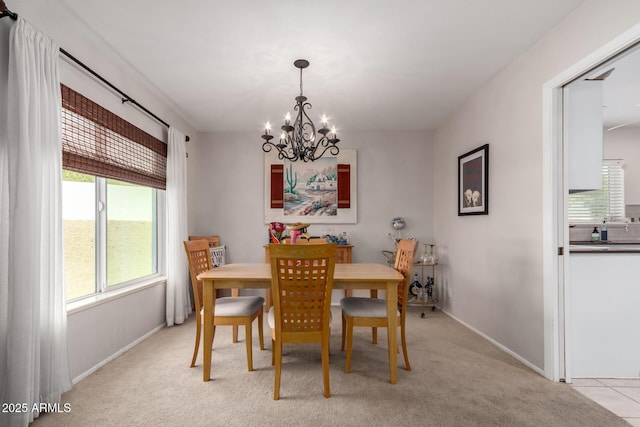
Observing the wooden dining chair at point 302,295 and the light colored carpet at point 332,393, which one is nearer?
the light colored carpet at point 332,393

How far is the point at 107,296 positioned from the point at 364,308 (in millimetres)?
2179

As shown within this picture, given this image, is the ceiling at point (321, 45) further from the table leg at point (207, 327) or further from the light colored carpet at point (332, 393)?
the light colored carpet at point (332, 393)

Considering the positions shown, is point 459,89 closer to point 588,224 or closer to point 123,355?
point 588,224

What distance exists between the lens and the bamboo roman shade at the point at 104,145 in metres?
2.30

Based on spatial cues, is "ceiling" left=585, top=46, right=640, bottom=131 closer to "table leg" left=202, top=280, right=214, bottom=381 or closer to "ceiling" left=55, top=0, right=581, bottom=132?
"ceiling" left=55, top=0, right=581, bottom=132

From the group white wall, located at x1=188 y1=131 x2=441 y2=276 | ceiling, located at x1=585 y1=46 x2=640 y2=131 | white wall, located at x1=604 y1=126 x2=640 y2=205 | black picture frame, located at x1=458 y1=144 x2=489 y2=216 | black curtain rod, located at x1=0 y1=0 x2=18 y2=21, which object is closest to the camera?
black curtain rod, located at x1=0 y1=0 x2=18 y2=21

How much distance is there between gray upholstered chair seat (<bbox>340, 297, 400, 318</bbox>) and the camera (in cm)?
245

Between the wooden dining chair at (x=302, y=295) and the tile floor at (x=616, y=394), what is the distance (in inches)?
70.4

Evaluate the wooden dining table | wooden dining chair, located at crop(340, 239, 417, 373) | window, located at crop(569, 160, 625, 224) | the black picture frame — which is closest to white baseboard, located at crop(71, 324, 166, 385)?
the wooden dining table

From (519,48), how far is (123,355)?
14.1 ft

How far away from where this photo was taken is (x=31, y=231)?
6.01 feet

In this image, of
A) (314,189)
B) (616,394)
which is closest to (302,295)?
(616,394)

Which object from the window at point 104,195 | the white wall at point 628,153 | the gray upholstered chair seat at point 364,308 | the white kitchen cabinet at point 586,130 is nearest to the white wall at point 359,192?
the window at point 104,195

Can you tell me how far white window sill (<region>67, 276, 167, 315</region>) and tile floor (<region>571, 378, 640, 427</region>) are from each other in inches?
144
